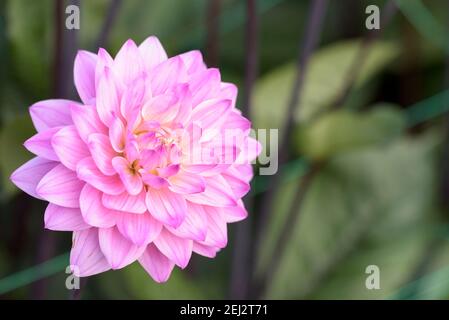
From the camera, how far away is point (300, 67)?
60 cm

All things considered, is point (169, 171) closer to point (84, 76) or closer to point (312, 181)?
point (84, 76)

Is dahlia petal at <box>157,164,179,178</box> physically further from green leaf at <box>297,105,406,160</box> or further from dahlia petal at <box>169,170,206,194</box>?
green leaf at <box>297,105,406,160</box>

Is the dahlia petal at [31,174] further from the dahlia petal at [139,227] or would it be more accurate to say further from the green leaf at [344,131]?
the green leaf at [344,131]

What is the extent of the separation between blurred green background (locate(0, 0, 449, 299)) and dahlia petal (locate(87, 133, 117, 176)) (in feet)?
0.87

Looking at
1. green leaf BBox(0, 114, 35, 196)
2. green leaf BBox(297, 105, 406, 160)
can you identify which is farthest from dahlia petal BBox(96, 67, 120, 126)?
green leaf BBox(297, 105, 406, 160)

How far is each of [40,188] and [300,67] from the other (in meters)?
0.31

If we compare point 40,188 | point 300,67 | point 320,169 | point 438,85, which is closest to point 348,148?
point 320,169

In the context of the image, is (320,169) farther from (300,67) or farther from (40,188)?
(40,188)

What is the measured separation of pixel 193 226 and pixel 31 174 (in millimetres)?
89

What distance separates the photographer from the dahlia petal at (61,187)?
1.15 feet

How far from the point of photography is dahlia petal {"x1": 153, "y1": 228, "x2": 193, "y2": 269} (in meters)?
0.37

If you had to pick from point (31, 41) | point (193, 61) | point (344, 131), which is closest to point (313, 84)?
point (344, 131)
